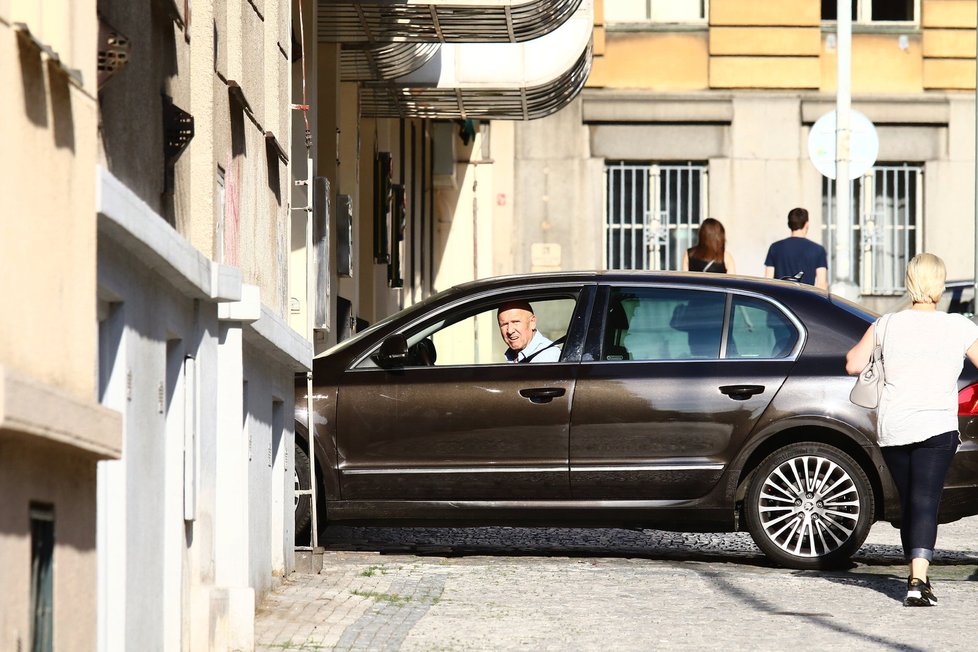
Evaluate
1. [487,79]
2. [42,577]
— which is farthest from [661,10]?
[42,577]

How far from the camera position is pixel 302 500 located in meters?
11.0

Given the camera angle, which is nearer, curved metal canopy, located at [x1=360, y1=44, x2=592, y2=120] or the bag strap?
the bag strap

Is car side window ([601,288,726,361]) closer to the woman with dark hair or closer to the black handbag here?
the black handbag

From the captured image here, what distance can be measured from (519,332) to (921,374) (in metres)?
2.66

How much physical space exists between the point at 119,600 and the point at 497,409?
5.36 metres

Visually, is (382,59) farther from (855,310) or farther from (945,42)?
(945,42)

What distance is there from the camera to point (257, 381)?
881cm

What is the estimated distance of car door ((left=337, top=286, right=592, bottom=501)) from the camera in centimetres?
1078

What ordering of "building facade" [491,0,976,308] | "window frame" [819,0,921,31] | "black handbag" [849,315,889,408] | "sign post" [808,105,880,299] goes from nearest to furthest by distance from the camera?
"black handbag" [849,315,889,408] → "sign post" [808,105,880,299] → "building facade" [491,0,976,308] → "window frame" [819,0,921,31]

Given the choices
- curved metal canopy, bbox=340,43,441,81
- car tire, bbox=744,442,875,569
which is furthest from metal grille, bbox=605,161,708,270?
car tire, bbox=744,442,875,569

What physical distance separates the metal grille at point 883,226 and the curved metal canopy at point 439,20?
16.3 meters

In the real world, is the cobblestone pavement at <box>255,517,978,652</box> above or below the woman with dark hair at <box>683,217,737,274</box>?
below

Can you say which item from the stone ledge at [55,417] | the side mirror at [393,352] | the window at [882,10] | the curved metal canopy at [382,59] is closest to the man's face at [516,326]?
the side mirror at [393,352]

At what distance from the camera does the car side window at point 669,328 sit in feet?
35.9
